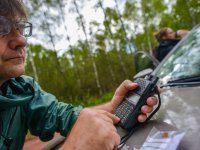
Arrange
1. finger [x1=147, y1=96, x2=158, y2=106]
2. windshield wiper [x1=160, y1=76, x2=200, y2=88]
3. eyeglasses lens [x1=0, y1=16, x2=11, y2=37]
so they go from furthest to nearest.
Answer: windshield wiper [x1=160, y1=76, x2=200, y2=88], eyeglasses lens [x1=0, y1=16, x2=11, y2=37], finger [x1=147, y1=96, x2=158, y2=106]

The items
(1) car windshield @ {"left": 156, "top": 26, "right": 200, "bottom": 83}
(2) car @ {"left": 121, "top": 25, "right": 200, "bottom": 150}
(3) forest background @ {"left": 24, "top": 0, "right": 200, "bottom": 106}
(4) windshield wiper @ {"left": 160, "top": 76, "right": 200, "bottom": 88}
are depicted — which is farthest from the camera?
(3) forest background @ {"left": 24, "top": 0, "right": 200, "bottom": 106}

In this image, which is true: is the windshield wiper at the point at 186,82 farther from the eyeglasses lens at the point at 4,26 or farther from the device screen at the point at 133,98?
the eyeglasses lens at the point at 4,26

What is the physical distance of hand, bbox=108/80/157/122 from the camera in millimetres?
1463

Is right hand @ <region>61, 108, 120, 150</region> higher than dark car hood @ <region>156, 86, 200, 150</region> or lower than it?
higher

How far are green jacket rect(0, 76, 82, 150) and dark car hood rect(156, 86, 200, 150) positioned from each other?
20.3 inches

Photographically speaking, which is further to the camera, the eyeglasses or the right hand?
the eyeglasses

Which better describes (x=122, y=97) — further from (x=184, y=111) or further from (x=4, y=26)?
(x=4, y=26)

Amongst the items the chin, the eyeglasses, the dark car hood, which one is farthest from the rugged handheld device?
the eyeglasses

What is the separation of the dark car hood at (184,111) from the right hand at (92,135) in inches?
10.9

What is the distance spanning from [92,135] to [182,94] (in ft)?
2.65

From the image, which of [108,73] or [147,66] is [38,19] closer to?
[108,73]

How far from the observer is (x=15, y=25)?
1.71 metres

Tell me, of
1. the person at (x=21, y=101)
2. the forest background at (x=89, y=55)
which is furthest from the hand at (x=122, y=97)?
the forest background at (x=89, y=55)

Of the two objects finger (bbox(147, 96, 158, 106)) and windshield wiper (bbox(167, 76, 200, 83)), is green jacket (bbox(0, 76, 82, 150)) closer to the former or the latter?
finger (bbox(147, 96, 158, 106))
